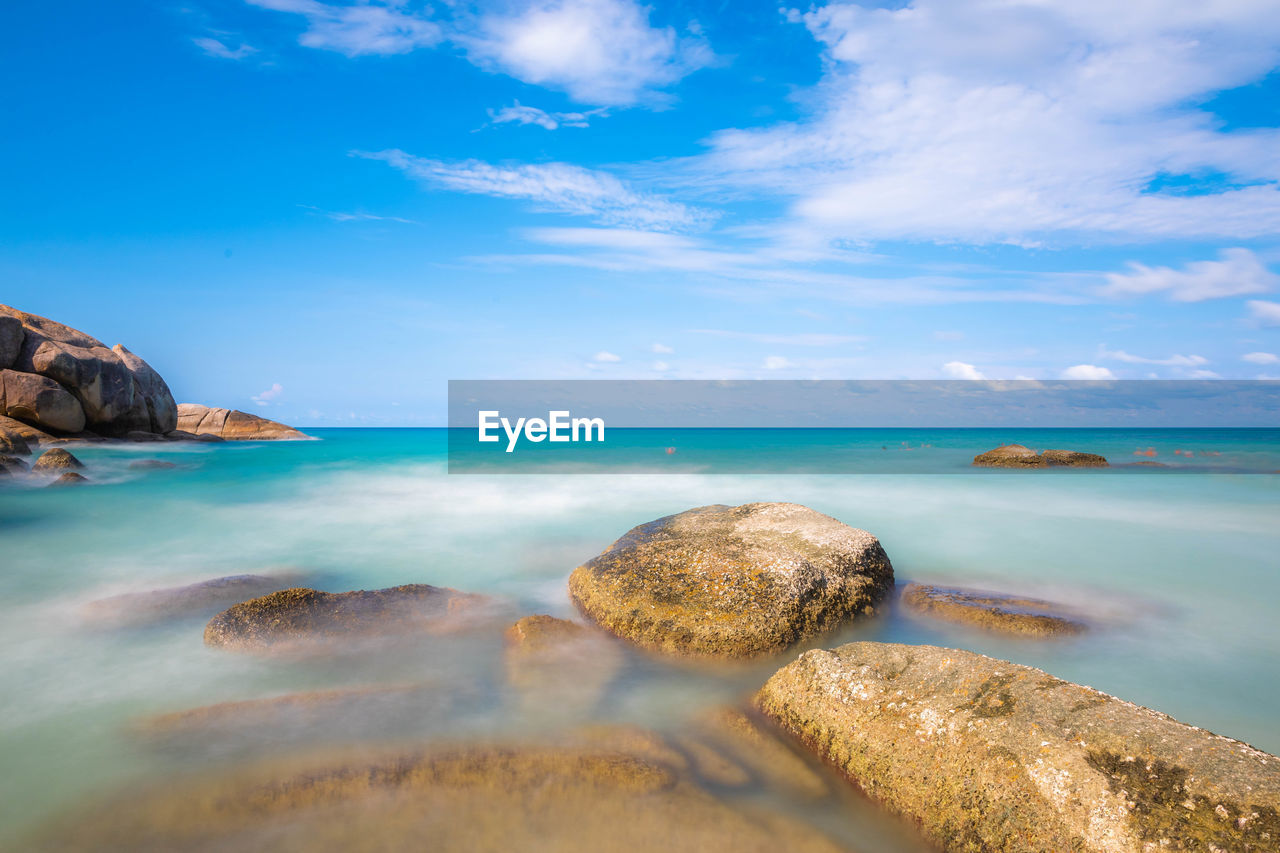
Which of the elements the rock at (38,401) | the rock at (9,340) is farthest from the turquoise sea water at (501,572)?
the rock at (9,340)

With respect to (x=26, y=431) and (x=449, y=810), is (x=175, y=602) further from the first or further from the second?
(x=26, y=431)

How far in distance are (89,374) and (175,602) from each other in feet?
88.8

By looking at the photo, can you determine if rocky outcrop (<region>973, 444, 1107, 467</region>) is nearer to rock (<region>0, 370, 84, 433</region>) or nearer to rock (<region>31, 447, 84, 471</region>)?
rock (<region>31, 447, 84, 471</region>)

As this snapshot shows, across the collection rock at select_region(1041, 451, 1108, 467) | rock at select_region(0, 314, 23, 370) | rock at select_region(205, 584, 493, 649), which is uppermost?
rock at select_region(0, 314, 23, 370)

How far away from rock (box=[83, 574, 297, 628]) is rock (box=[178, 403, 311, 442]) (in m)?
41.9

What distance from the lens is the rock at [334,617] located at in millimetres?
5805

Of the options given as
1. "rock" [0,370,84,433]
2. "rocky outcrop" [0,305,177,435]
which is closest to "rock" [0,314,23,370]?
"rocky outcrop" [0,305,177,435]

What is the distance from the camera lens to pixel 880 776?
356 cm

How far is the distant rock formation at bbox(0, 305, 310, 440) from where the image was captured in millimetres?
23891

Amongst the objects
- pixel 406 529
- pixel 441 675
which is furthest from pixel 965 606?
pixel 406 529

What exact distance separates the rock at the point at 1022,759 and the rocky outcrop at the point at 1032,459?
72.1 feet

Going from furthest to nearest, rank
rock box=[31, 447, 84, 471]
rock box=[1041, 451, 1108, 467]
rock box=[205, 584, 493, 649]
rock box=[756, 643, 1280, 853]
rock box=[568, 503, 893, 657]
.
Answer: rock box=[1041, 451, 1108, 467], rock box=[31, 447, 84, 471], rock box=[205, 584, 493, 649], rock box=[568, 503, 893, 657], rock box=[756, 643, 1280, 853]

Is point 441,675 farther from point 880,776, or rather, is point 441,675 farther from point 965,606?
point 965,606

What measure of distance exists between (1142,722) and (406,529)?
430 inches
